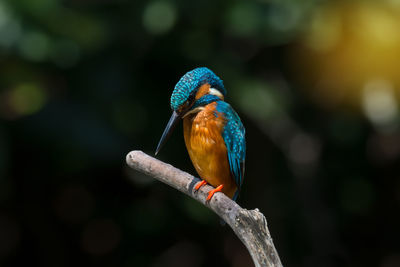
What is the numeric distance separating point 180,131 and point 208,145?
64.5 inches

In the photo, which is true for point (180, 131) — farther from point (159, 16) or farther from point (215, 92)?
point (215, 92)

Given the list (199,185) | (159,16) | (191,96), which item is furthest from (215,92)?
(159,16)

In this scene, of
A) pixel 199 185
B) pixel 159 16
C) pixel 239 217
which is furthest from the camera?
pixel 159 16

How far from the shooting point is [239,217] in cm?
170

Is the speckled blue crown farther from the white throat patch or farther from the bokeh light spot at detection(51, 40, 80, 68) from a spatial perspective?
the bokeh light spot at detection(51, 40, 80, 68)

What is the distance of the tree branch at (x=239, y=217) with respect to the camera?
166cm

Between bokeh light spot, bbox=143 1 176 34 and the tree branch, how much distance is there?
5.46 feet

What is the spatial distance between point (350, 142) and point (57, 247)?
2148mm

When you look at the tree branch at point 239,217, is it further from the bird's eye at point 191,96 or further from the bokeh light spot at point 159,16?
the bokeh light spot at point 159,16

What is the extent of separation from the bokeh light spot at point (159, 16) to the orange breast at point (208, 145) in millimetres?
1412

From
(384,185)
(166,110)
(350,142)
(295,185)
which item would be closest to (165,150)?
(166,110)

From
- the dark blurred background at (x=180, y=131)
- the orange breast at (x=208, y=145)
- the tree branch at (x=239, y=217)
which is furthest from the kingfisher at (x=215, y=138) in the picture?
the dark blurred background at (x=180, y=131)

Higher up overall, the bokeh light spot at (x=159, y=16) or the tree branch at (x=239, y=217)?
the bokeh light spot at (x=159, y=16)

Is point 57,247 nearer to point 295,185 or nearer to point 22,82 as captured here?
point 22,82
